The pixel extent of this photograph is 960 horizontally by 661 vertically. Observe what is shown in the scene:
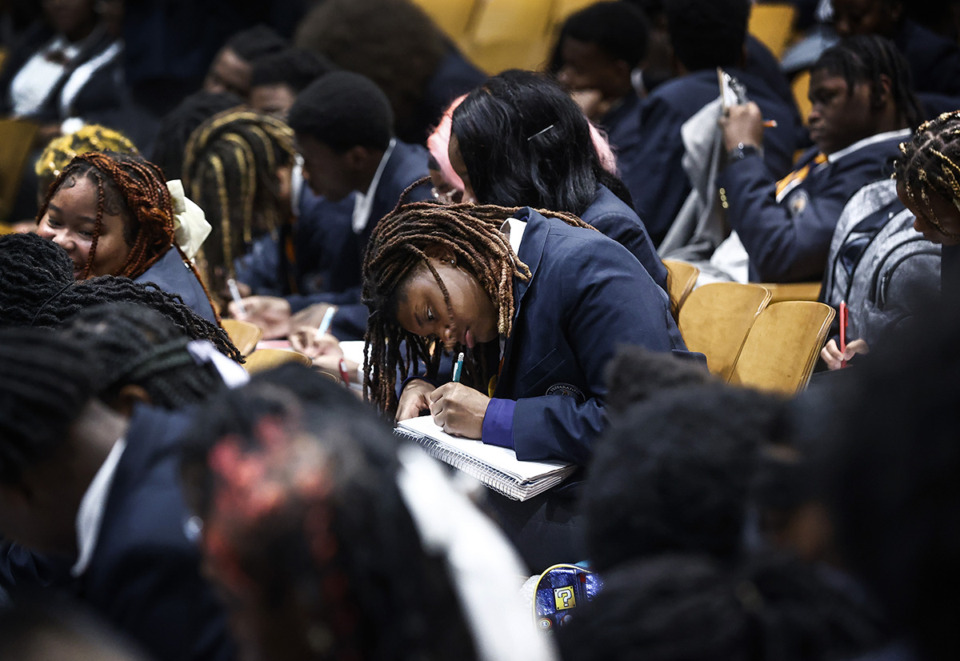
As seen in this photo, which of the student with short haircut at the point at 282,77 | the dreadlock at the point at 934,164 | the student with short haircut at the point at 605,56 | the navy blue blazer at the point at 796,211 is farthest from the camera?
the student with short haircut at the point at 282,77

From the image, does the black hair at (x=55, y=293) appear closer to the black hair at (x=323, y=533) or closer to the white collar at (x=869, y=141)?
the black hair at (x=323, y=533)

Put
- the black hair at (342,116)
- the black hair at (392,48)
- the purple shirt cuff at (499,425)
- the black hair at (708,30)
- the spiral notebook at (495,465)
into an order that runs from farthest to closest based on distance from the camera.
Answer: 1. the black hair at (392,48)
2. the black hair at (708,30)
3. the black hair at (342,116)
4. the purple shirt cuff at (499,425)
5. the spiral notebook at (495,465)

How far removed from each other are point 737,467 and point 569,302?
111 cm

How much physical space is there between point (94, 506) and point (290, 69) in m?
3.88

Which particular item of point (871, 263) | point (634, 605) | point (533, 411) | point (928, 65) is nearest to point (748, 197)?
point (871, 263)

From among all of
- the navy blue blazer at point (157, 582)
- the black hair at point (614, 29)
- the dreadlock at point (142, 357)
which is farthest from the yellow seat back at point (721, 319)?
the black hair at point (614, 29)

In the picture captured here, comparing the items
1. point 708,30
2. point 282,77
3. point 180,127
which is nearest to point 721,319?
point 708,30

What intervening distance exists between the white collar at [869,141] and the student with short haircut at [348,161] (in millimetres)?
1449

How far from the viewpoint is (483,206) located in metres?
2.44

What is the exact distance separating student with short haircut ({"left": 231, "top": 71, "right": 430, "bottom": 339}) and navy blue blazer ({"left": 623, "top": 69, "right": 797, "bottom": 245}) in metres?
0.92

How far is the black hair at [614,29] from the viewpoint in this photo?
4738 millimetres

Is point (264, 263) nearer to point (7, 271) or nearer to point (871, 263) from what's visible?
point (7, 271)

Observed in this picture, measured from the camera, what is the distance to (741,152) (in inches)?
147

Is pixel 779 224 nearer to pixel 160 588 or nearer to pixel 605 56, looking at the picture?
pixel 605 56
